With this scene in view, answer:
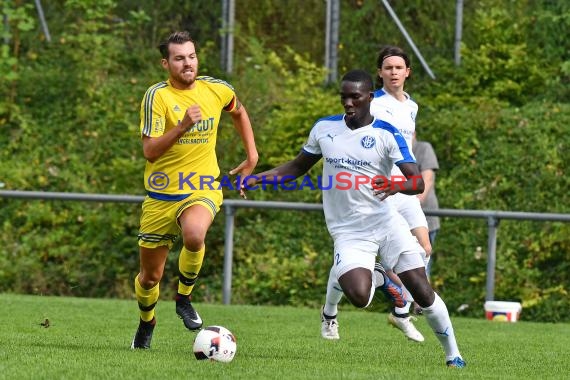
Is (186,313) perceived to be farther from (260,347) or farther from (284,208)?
(284,208)

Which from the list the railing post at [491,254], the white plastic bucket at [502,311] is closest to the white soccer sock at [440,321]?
the white plastic bucket at [502,311]

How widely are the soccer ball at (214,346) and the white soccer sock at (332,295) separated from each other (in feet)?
5.62

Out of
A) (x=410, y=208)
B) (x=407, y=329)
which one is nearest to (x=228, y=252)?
(x=410, y=208)

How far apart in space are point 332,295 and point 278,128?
26.1 feet

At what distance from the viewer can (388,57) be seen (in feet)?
33.6

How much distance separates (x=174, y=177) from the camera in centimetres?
885

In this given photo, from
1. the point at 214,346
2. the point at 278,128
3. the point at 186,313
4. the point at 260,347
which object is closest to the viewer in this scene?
the point at 214,346

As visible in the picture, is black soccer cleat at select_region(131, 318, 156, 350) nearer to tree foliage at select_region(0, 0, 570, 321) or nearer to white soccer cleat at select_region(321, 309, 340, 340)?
white soccer cleat at select_region(321, 309, 340, 340)

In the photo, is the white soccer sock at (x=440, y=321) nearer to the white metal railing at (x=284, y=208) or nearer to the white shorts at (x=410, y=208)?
the white shorts at (x=410, y=208)

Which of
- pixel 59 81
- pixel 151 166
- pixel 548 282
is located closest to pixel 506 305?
pixel 548 282

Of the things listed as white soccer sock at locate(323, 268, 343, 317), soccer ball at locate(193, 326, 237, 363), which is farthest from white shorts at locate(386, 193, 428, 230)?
soccer ball at locate(193, 326, 237, 363)

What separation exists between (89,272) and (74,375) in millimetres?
9453

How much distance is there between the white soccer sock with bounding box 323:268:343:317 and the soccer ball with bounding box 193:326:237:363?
67.4 inches

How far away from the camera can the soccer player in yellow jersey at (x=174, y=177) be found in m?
8.74
